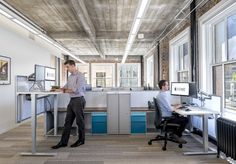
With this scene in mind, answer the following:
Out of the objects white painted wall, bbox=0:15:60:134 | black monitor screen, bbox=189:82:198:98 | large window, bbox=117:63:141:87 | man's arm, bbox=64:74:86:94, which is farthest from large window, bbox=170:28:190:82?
large window, bbox=117:63:141:87

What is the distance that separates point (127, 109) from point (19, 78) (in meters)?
3.54

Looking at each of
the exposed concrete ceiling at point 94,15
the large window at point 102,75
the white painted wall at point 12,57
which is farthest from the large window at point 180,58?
the large window at point 102,75

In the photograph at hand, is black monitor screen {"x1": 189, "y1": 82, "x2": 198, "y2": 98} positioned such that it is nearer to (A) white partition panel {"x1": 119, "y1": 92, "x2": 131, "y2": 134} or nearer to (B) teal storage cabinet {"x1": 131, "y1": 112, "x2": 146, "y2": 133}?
(B) teal storage cabinet {"x1": 131, "y1": 112, "x2": 146, "y2": 133}

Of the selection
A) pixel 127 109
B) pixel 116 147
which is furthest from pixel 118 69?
pixel 116 147

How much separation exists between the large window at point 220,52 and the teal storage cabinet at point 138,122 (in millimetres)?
1437

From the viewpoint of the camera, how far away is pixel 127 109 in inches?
229

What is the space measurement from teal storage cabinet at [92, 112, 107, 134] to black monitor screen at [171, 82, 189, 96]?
1.64m

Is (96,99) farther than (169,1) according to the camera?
Yes

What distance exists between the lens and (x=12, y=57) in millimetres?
6941

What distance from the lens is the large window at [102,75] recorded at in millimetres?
16656

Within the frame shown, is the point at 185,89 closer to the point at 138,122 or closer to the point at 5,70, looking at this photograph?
the point at 138,122

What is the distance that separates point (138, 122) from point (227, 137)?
252 cm

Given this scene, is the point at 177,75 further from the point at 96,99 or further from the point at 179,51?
the point at 96,99

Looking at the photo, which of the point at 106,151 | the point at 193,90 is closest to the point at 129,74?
the point at 193,90
